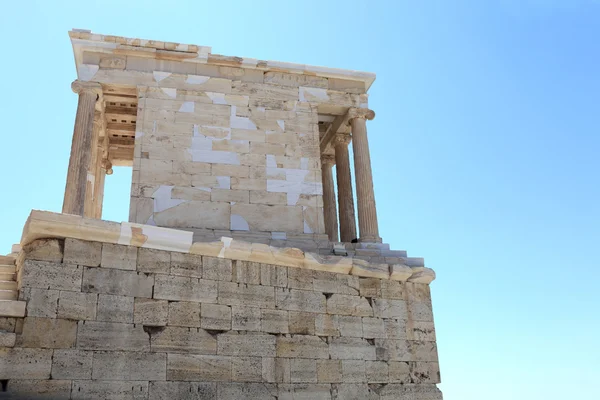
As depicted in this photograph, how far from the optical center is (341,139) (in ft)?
56.1

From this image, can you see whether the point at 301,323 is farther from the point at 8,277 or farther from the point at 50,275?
the point at 8,277

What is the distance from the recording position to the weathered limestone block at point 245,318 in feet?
30.9

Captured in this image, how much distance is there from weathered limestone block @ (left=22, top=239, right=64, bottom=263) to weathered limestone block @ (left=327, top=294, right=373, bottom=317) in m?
4.82

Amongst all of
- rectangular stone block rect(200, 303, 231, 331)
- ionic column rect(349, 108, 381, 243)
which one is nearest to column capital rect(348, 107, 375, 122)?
ionic column rect(349, 108, 381, 243)

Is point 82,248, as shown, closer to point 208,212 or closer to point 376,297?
point 208,212

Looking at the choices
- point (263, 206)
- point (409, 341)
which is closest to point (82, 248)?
point (263, 206)

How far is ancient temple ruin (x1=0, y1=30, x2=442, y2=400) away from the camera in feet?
26.7

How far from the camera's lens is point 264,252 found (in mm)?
10016

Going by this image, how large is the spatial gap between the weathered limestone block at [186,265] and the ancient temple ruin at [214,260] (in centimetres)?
2

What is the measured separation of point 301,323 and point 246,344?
1.17 metres

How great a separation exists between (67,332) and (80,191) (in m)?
5.46

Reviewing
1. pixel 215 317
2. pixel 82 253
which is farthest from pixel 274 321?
pixel 82 253

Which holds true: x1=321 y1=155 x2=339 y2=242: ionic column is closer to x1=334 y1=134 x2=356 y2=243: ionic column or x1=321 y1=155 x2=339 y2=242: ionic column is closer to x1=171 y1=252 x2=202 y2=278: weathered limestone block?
x1=334 y1=134 x2=356 y2=243: ionic column

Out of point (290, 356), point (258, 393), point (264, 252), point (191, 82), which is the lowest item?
point (258, 393)
